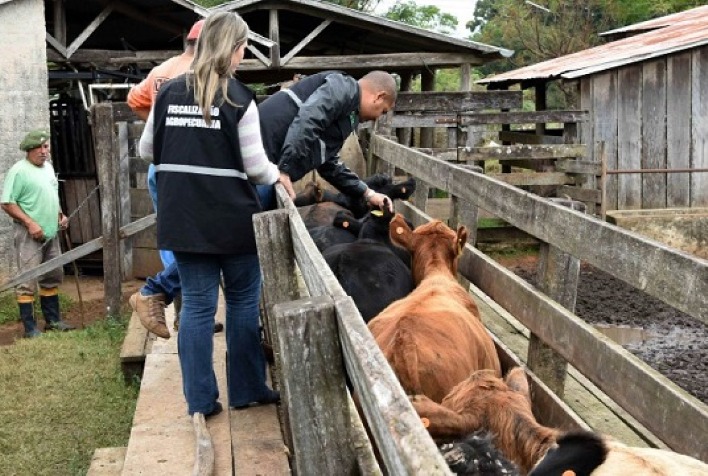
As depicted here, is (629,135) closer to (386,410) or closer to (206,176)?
(206,176)

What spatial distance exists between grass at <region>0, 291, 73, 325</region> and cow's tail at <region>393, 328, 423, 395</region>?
7.61m

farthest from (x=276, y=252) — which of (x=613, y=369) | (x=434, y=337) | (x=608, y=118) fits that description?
(x=608, y=118)

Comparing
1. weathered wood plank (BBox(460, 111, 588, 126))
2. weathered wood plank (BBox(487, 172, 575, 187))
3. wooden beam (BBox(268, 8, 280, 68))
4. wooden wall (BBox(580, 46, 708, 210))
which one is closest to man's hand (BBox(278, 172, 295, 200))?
→ weathered wood plank (BBox(460, 111, 588, 126))

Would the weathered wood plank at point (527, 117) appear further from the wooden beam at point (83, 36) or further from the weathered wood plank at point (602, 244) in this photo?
the weathered wood plank at point (602, 244)

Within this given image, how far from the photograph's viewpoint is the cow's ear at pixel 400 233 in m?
5.64

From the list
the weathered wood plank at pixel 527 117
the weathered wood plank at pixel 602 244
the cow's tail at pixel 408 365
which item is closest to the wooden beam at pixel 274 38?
the weathered wood plank at pixel 527 117

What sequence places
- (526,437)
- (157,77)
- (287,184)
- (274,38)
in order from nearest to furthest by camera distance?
(526,437), (287,184), (157,77), (274,38)

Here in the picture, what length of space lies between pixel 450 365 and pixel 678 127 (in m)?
14.1

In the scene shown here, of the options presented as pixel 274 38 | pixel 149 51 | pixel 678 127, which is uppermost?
pixel 274 38

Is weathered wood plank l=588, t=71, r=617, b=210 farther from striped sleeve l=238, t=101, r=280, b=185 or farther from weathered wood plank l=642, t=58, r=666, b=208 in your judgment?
striped sleeve l=238, t=101, r=280, b=185

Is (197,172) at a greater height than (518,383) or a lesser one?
greater

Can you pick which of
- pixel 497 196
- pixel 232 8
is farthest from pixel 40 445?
pixel 232 8

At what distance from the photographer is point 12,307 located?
10641 millimetres

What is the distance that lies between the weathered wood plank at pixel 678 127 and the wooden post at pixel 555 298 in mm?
12833
